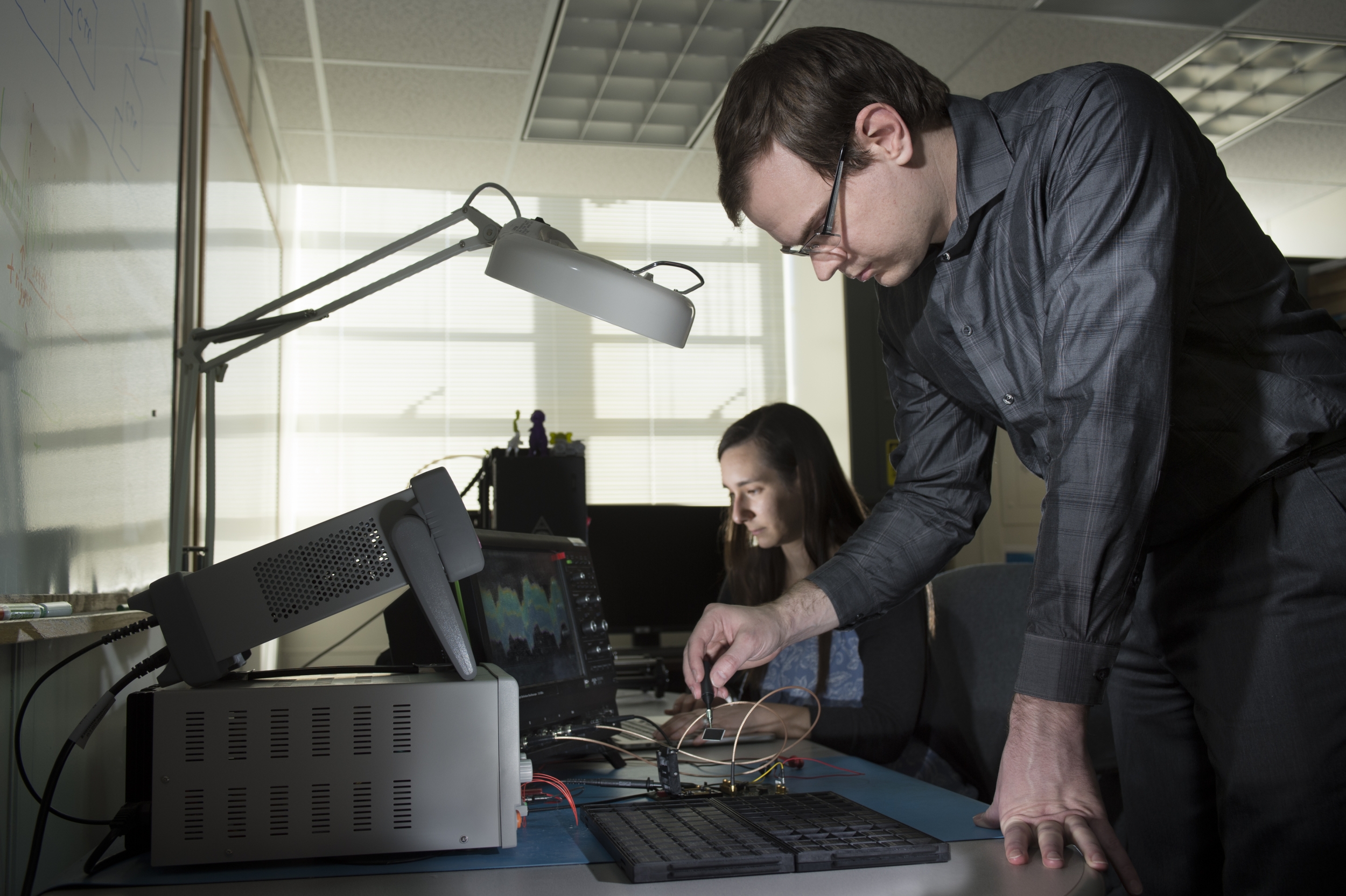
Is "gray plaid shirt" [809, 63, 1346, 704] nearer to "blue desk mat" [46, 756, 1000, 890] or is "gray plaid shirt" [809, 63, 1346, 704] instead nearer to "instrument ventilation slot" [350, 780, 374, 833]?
"blue desk mat" [46, 756, 1000, 890]

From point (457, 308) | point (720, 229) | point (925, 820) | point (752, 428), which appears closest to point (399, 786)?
point (925, 820)

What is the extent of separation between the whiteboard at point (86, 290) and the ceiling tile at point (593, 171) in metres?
2.00

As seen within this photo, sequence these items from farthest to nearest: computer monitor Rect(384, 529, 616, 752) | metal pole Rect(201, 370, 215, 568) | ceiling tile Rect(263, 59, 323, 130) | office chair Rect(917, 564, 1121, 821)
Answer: ceiling tile Rect(263, 59, 323, 130) → office chair Rect(917, 564, 1121, 821) → metal pole Rect(201, 370, 215, 568) → computer monitor Rect(384, 529, 616, 752)

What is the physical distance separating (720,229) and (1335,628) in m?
3.46

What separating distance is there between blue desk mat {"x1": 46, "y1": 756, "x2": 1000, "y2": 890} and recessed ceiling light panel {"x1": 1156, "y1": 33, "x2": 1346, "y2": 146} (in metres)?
2.71

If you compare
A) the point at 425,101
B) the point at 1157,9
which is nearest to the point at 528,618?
the point at 425,101

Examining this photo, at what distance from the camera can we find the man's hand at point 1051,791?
702mm

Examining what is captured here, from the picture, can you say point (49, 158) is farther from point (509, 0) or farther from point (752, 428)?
point (509, 0)

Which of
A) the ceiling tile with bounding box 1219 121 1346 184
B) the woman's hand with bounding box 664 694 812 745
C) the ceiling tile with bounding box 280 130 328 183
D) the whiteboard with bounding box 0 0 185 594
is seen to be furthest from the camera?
the ceiling tile with bounding box 1219 121 1346 184

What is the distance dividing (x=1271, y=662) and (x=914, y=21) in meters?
2.28

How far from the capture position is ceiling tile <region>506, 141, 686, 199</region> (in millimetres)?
3482

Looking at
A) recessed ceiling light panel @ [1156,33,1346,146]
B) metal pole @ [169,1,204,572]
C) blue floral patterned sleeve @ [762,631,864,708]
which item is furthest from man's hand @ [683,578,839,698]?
recessed ceiling light panel @ [1156,33,1346,146]

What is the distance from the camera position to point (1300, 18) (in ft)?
8.84

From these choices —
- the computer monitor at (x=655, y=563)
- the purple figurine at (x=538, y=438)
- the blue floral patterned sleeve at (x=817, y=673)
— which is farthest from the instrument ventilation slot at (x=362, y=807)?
the computer monitor at (x=655, y=563)
